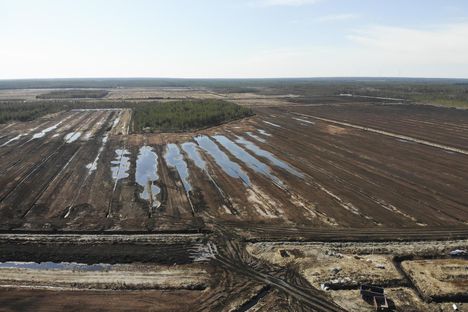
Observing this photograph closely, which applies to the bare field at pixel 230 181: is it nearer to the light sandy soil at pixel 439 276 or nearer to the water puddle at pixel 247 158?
the water puddle at pixel 247 158

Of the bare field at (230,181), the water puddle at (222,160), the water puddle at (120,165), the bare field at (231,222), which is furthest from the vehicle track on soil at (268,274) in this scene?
the water puddle at (120,165)

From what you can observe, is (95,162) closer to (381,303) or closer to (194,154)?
(194,154)

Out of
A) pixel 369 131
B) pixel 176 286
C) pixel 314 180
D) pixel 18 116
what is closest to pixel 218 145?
pixel 314 180

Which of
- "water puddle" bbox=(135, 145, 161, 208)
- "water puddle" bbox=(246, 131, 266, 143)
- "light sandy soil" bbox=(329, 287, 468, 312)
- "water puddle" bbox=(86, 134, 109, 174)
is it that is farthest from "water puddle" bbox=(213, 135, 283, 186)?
"light sandy soil" bbox=(329, 287, 468, 312)

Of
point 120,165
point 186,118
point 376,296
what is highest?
point 186,118

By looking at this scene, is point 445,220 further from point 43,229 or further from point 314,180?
point 43,229

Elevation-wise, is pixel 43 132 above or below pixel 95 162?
above

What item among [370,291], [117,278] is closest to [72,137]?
[117,278]
